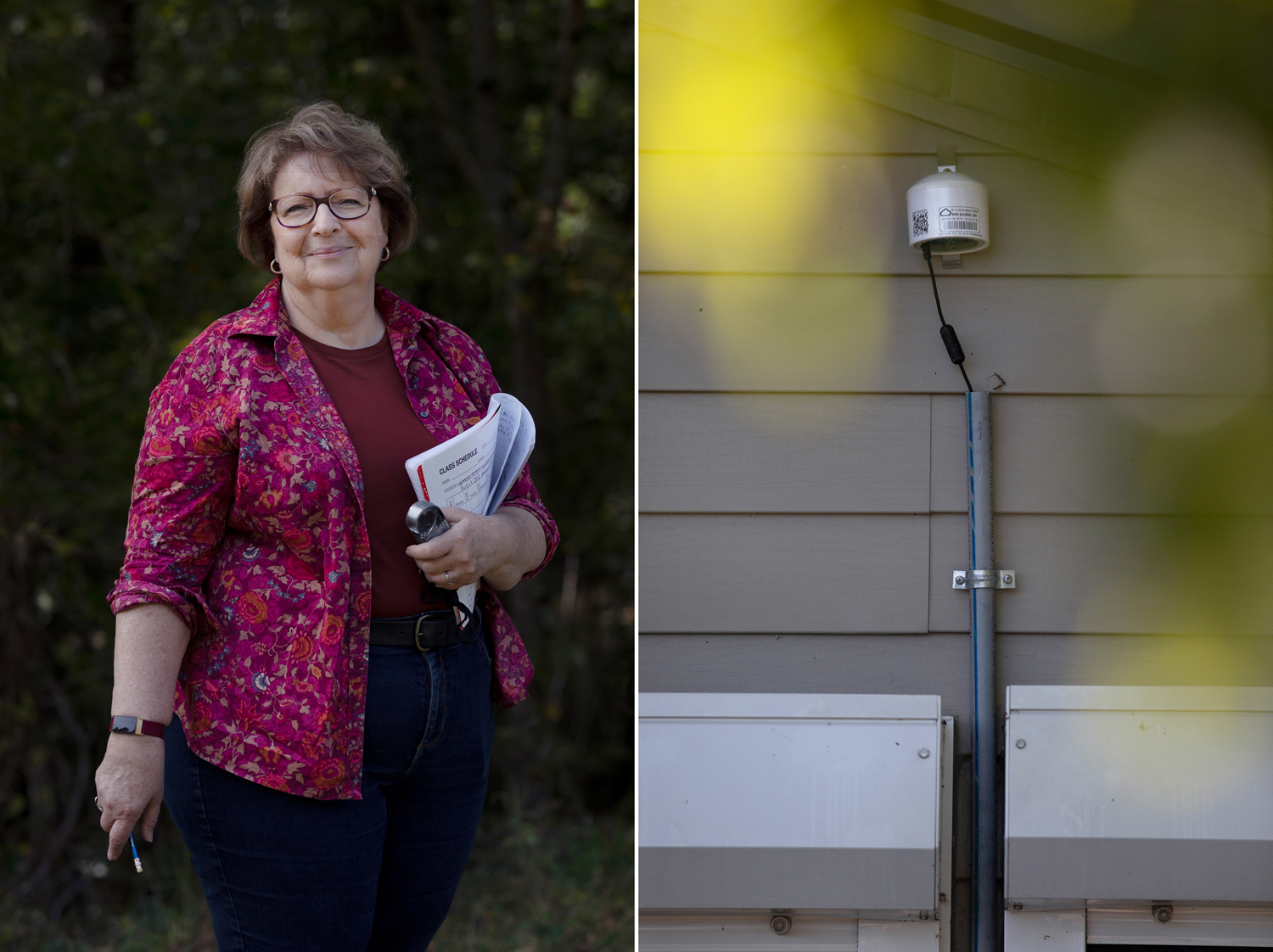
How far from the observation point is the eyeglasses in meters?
1.41

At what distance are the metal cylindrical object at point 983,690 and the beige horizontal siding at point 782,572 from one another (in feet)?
0.25

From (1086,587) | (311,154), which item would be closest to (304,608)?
(311,154)

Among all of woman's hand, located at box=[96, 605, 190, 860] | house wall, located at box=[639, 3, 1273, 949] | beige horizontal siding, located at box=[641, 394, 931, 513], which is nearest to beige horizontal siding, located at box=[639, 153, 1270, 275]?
house wall, located at box=[639, 3, 1273, 949]

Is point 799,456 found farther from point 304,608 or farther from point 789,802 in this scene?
point 304,608

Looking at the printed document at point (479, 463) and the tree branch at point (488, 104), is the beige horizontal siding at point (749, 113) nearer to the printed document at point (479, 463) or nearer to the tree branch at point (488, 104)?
the printed document at point (479, 463)

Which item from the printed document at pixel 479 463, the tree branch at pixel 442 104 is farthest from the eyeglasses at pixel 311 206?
the tree branch at pixel 442 104

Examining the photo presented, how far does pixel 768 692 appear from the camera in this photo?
58.9 inches

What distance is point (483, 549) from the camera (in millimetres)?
1397

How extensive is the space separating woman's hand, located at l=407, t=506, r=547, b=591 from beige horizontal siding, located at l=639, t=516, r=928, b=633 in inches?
7.0

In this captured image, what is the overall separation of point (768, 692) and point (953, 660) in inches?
10.7

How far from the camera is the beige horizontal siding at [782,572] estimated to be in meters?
1.47

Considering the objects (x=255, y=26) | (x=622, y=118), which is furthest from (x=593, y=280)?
(x=255, y=26)

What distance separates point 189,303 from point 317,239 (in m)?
2.81

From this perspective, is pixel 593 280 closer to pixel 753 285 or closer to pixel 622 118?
pixel 622 118
